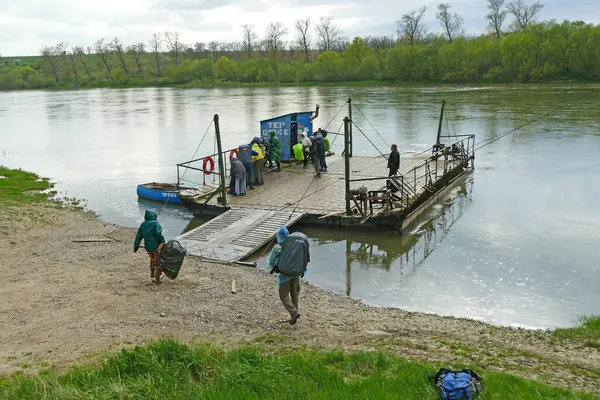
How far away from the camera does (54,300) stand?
1031 cm

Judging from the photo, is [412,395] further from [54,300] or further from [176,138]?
[176,138]

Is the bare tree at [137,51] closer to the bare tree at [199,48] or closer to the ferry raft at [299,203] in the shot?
the bare tree at [199,48]

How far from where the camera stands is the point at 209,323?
9.23 m

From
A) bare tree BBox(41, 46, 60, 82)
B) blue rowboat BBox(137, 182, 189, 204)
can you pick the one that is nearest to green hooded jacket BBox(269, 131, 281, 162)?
blue rowboat BBox(137, 182, 189, 204)

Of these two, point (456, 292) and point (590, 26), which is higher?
point (590, 26)

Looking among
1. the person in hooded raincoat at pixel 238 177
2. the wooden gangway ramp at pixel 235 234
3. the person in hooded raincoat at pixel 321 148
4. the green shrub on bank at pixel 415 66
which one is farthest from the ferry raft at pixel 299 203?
the green shrub on bank at pixel 415 66

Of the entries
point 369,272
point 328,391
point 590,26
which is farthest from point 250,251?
point 590,26

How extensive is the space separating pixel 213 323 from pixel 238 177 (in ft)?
32.3

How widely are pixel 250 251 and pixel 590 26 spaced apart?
7642 centimetres

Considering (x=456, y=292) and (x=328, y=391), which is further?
(x=456, y=292)

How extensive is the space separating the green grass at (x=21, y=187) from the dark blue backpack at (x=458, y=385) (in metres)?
17.4

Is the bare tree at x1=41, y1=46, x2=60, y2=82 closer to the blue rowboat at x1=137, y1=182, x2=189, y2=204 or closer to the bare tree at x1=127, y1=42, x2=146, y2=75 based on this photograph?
the bare tree at x1=127, y1=42, x2=146, y2=75

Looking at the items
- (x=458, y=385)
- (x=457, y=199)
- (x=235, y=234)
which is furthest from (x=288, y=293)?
(x=457, y=199)

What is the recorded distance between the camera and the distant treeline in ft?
243
